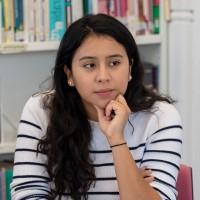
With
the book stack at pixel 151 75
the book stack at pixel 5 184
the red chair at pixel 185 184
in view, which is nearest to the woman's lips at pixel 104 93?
the red chair at pixel 185 184

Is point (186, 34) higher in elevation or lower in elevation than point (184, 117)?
higher

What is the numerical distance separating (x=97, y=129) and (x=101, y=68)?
10.5 inches

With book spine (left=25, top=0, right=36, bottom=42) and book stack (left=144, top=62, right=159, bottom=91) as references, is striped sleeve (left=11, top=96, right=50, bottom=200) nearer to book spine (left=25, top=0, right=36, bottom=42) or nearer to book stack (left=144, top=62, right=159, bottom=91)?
book spine (left=25, top=0, right=36, bottom=42)

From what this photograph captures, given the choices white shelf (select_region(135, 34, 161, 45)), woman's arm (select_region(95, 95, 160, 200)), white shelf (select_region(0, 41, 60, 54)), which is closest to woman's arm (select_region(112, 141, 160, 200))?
woman's arm (select_region(95, 95, 160, 200))

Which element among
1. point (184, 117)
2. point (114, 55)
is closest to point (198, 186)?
point (184, 117)

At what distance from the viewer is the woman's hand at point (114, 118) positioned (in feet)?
4.99

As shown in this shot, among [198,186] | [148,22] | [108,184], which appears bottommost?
[198,186]

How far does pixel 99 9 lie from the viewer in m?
2.26

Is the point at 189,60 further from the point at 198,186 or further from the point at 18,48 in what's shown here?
the point at 18,48

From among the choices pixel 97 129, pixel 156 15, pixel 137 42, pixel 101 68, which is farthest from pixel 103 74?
pixel 156 15

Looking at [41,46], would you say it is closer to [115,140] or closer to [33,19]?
[33,19]

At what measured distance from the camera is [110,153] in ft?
5.40

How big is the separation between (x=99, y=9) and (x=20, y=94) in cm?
61

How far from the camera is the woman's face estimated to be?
1.51m
